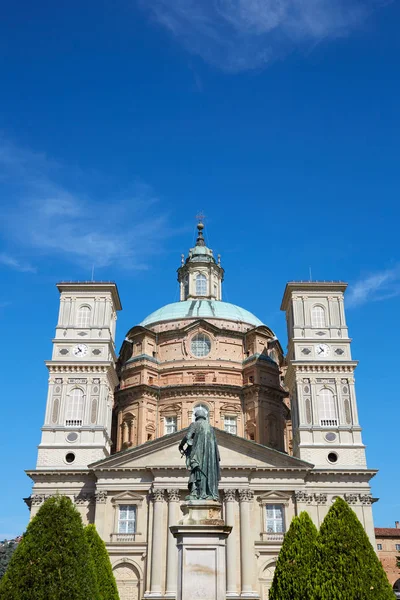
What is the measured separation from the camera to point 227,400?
178 feet

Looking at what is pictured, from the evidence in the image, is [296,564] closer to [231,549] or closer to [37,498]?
[231,549]

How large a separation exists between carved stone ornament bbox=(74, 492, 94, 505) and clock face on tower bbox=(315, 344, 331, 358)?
19.8 metres

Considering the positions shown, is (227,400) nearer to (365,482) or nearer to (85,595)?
(365,482)

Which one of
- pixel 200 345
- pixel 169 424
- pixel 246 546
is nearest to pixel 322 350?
pixel 200 345

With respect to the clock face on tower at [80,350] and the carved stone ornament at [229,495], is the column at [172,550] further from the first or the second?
the clock face on tower at [80,350]

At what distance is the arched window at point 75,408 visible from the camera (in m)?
47.0

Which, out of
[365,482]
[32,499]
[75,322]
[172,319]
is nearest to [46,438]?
[32,499]

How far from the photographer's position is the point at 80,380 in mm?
48406

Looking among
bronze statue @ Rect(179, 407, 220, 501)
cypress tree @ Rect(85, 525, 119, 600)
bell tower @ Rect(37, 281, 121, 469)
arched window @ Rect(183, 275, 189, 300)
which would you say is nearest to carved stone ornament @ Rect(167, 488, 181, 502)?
bell tower @ Rect(37, 281, 121, 469)

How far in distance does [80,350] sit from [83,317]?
304cm

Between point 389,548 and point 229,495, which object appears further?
point 389,548

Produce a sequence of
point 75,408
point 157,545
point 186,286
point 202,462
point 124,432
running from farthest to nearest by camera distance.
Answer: point 186,286
point 124,432
point 75,408
point 157,545
point 202,462

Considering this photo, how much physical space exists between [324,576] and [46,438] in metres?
27.5

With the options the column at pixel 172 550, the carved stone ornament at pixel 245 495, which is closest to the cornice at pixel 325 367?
the carved stone ornament at pixel 245 495
